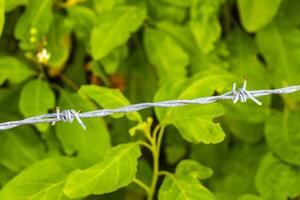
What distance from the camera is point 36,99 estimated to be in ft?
6.03

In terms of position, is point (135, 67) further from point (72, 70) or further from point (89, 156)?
point (89, 156)

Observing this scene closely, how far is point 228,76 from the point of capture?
1741 mm

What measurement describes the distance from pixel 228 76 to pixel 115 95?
319mm

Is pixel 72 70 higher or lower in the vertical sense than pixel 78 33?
lower

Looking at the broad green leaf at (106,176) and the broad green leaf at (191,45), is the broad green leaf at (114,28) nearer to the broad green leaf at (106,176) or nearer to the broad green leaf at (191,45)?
the broad green leaf at (191,45)

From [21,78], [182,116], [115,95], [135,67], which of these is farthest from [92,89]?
[135,67]

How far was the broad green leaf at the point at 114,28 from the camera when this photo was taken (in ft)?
6.32

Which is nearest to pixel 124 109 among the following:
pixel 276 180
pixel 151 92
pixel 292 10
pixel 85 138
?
pixel 85 138

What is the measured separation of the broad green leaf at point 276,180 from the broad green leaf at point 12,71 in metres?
0.76

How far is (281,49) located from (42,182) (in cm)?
99

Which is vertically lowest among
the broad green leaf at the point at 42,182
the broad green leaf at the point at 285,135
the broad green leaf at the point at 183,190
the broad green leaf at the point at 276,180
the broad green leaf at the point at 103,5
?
the broad green leaf at the point at 276,180

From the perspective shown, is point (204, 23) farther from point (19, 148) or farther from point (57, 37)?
point (19, 148)

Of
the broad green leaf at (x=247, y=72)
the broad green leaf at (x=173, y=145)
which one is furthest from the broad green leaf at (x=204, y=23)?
the broad green leaf at (x=173, y=145)

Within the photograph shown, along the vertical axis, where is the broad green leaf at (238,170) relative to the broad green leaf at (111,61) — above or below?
below
